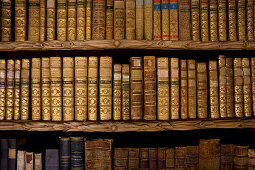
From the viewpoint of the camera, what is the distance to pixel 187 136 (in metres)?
1.30

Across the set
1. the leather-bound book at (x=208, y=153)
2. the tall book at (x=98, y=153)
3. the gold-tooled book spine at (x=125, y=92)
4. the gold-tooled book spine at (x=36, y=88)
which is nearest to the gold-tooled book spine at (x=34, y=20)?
the gold-tooled book spine at (x=36, y=88)

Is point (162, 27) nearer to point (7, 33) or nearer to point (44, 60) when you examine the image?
point (44, 60)

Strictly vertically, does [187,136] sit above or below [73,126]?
below

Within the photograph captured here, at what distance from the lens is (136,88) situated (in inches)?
39.2

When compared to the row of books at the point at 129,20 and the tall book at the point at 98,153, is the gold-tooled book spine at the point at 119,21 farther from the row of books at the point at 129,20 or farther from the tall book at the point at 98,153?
the tall book at the point at 98,153

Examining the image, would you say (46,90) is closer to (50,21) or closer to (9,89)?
(9,89)

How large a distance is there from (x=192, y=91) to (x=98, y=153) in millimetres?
511

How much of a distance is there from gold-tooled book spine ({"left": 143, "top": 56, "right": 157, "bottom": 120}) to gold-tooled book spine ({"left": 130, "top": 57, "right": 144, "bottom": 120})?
19mm

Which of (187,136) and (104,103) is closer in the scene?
(104,103)

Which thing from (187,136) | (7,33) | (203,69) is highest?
(7,33)

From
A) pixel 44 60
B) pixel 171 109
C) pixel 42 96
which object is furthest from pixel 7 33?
pixel 171 109

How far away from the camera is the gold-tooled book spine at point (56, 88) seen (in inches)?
38.2

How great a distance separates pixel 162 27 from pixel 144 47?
0.13m

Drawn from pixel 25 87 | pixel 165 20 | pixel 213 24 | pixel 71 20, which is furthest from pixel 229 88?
pixel 25 87
